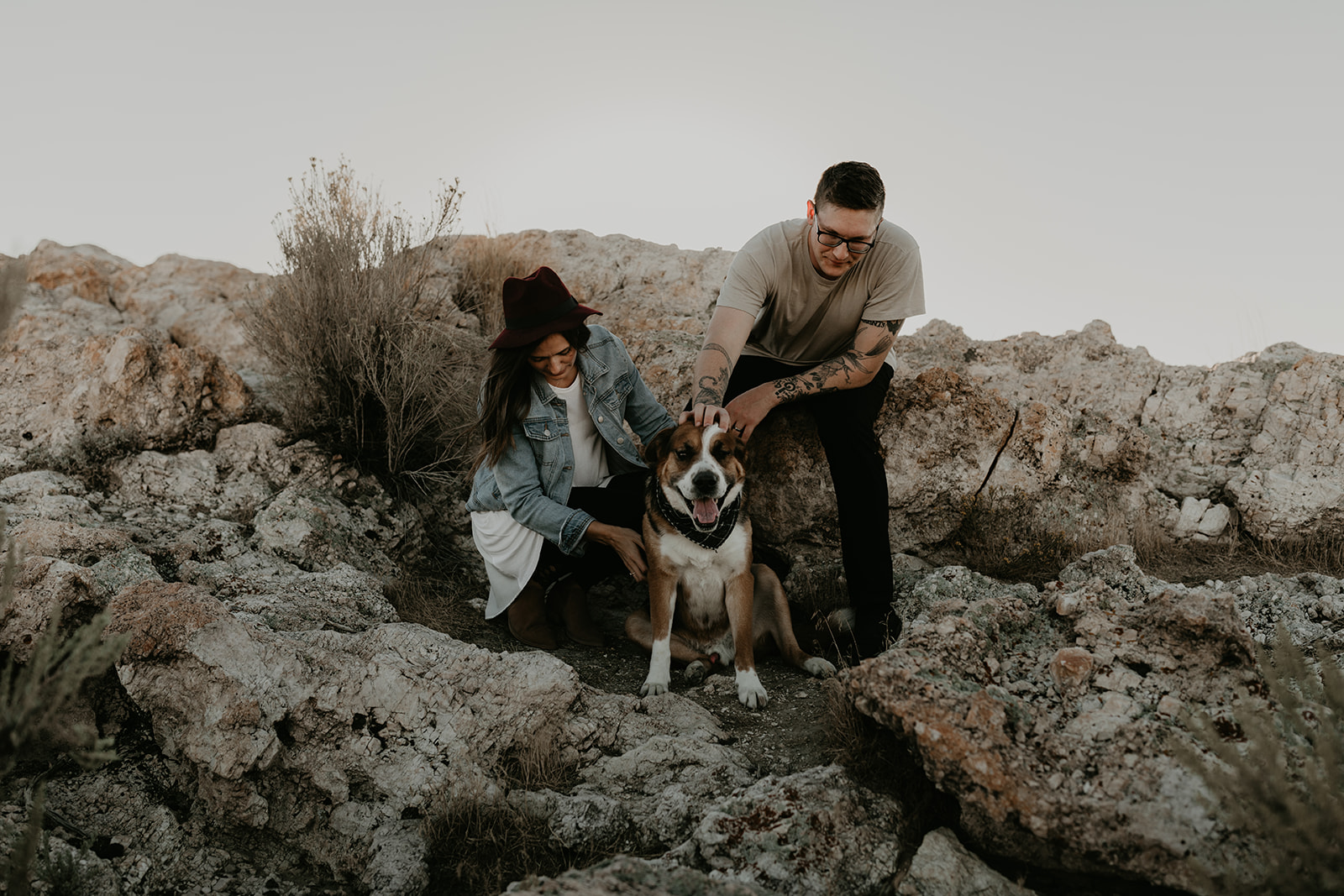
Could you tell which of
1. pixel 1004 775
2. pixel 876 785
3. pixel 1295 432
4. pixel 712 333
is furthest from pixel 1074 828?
pixel 1295 432

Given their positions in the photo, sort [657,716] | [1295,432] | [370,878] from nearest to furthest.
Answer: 1. [370,878]
2. [657,716]
3. [1295,432]

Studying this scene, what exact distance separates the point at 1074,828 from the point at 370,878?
2234mm

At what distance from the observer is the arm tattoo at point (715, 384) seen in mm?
4040

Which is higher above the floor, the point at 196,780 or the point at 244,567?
the point at 244,567

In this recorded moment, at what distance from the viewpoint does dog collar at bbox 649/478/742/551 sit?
155 inches

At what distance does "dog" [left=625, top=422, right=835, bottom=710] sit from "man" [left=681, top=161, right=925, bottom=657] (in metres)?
0.23

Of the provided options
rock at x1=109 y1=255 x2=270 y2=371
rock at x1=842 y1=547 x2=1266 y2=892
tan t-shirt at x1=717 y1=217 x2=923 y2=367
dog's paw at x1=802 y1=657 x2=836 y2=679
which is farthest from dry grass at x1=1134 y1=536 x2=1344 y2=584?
rock at x1=109 y1=255 x2=270 y2=371

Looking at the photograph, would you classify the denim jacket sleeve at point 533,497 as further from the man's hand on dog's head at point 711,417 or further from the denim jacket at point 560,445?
the man's hand on dog's head at point 711,417

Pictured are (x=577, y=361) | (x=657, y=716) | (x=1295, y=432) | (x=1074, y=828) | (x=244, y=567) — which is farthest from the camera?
(x=1295, y=432)

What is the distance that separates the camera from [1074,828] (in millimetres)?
2250

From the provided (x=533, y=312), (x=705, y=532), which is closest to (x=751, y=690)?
(x=705, y=532)

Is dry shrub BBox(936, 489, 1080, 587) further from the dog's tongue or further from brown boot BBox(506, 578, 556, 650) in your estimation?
brown boot BBox(506, 578, 556, 650)

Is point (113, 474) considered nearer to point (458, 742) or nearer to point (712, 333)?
point (458, 742)

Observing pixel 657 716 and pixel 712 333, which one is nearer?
pixel 657 716
